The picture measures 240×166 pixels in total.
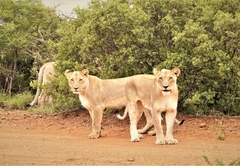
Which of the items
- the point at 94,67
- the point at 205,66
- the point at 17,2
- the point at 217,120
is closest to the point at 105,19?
the point at 94,67

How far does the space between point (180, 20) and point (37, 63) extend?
6.87 metres

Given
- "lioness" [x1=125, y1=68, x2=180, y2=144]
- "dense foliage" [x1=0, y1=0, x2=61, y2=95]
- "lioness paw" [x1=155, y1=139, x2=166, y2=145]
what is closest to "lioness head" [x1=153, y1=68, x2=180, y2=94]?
"lioness" [x1=125, y1=68, x2=180, y2=144]

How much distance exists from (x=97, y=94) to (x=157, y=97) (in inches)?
57.2

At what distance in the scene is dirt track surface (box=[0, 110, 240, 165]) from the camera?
6953 millimetres

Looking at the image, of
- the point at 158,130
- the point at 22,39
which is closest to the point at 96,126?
the point at 158,130

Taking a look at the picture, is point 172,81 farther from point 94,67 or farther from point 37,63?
point 37,63

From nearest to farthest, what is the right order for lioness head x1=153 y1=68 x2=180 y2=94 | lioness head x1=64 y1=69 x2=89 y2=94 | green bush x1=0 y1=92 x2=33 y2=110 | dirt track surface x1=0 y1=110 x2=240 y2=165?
dirt track surface x1=0 y1=110 x2=240 y2=165 → lioness head x1=153 y1=68 x2=180 y2=94 → lioness head x1=64 y1=69 x2=89 y2=94 → green bush x1=0 y1=92 x2=33 y2=110

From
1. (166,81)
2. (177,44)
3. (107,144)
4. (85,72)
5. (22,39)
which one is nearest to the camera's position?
(166,81)

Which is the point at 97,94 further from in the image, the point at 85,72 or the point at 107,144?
the point at 107,144

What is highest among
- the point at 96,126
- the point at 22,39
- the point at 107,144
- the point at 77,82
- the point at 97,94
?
the point at 22,39

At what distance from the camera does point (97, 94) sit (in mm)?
9297

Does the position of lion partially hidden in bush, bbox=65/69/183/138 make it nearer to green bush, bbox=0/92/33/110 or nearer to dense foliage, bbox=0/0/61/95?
green bush, bbox=0/92/33/110

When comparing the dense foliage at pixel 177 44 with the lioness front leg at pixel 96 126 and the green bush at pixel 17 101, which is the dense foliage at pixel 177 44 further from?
the green bush at pixel 17 101

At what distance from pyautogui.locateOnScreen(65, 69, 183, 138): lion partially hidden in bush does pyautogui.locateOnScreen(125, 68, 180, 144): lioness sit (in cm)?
37
